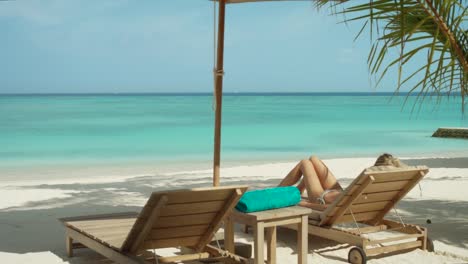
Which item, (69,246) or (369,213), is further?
(369,213)

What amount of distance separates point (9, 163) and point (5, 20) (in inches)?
1771

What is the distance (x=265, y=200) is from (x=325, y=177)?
58.5 inches

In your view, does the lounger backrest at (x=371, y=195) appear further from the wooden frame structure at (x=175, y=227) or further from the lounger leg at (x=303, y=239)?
the wooden frame structure at (x=175, y=227)

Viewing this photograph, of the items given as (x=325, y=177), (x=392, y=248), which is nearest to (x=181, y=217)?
(x=392, y=248)

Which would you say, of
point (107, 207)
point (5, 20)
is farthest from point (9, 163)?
point (5, 20)

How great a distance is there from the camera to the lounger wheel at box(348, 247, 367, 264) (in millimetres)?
4535

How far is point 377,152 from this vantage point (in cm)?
1930

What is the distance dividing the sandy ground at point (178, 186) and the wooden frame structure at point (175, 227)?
2.17 ft

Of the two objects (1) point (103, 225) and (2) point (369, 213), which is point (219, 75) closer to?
(1) point (103, 225)

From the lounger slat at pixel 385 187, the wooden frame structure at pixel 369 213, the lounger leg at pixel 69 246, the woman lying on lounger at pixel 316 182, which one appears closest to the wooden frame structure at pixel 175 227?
the lounger leg at pixel 69 246

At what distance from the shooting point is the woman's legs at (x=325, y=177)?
559 cm

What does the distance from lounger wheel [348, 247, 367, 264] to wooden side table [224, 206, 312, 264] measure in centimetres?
44

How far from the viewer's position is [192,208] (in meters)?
3.89

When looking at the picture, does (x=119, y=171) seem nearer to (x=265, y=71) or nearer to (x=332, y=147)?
(x=332, y=147)
